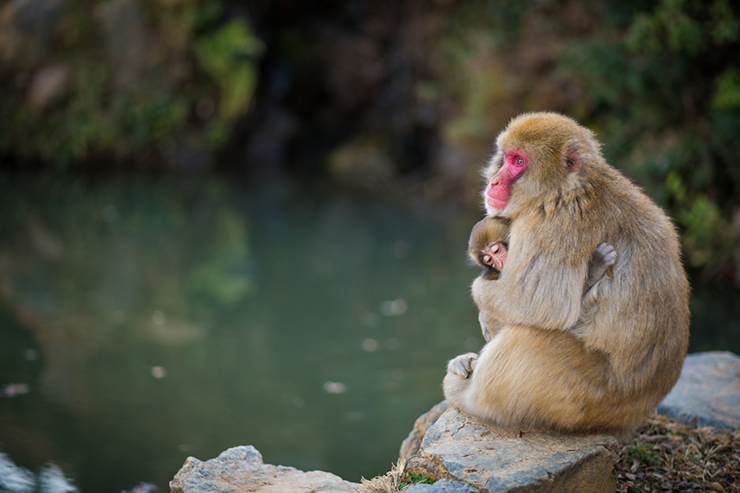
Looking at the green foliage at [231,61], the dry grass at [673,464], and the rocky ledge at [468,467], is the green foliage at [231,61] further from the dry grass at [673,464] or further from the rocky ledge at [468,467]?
the dry grass at [673,464]

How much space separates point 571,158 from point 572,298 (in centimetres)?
50

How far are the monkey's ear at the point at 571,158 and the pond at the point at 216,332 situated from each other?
1960 millimetres

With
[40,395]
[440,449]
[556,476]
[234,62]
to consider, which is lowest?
[556,476]

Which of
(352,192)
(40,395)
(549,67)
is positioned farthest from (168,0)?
(40,395)

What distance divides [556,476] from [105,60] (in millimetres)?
11333

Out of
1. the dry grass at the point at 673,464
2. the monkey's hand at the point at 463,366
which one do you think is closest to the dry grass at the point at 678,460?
the dry grass at the point at 673,464

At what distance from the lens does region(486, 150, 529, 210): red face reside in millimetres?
2262

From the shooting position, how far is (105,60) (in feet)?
37.6

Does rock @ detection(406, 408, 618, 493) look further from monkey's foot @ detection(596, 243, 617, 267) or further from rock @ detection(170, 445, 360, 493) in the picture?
monkey's foot @ detection(596, 243, 617, 267)

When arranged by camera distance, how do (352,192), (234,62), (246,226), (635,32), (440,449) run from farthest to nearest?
(234,62) < (352,192) < (246,226) < (635,32) < (440,449)

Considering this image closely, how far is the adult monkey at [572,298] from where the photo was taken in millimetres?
2123

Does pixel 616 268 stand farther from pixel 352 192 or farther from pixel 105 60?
pixel 105 60

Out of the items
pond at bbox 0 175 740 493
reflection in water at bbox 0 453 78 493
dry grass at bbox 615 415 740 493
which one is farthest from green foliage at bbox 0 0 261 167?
dry grass at bbox 615 415 740 493

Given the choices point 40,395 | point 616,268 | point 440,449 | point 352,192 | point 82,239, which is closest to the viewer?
point 616,268
